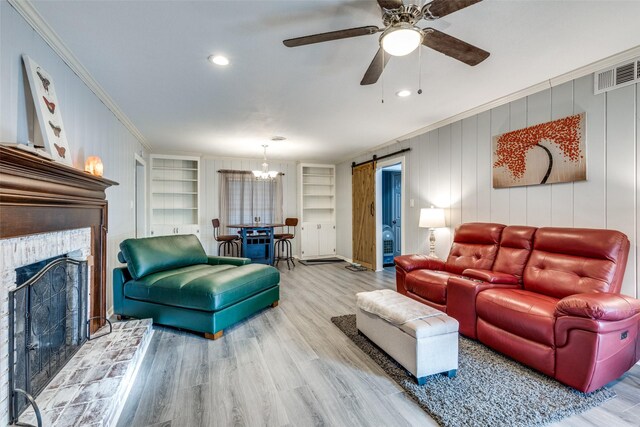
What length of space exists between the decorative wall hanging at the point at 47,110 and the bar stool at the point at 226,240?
4035mm

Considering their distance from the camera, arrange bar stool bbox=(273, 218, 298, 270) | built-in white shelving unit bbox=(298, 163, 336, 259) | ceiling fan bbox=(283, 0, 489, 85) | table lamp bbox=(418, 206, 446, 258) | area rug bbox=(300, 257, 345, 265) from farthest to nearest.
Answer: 1. built-in white shelving unit bbox=(298, 163, 336, 259)
2. bar stool bbox=(273, 218, 298, 270)
3. area rug bbox=(300, 257, 345, 265)
4. table lamp bbox=(418, 206, 446, 258)
5. ceiling fan bbox=(283, 0, 489, 85)

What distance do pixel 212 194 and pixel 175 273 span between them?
11.9 ft

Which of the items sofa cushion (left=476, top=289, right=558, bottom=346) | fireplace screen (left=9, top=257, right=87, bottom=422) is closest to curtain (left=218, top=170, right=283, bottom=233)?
fireplace screen (left=9, top=257, right=87, bottom=422)

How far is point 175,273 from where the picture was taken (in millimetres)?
3191

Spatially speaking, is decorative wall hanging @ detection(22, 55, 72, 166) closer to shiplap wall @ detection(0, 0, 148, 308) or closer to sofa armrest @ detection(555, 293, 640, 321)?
shiplap wall @ detection(0, 0, 148, 308)

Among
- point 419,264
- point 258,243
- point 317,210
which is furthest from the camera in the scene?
point 317,210

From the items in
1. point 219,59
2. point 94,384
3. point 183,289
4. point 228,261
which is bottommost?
point 94,384

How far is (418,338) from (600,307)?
1.10m

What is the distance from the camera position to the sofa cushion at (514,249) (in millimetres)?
2766

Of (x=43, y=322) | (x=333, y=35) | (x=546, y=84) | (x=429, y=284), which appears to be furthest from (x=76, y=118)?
(x=546, y=84)

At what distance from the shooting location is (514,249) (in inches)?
113

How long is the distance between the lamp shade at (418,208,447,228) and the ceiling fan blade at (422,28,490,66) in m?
2.32

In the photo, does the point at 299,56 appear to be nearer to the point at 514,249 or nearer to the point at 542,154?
the point at 542,154

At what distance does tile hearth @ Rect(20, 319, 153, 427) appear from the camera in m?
1.44
